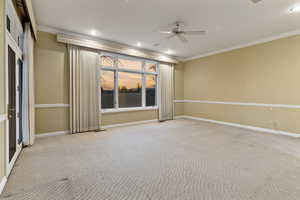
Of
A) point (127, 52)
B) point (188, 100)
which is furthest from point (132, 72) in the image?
point (188, 100)

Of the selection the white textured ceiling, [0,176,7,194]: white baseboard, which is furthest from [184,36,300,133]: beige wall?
[0,176,7,194]: white baseboard

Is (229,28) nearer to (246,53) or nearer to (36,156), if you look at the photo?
(246,53)

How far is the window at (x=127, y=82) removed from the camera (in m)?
5.14

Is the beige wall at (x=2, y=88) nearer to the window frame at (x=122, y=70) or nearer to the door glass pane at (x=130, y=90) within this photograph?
the window frame at (x=122, y=70)

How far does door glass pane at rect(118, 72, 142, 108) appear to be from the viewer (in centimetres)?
554

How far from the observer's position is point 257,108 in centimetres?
478

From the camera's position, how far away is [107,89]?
17.0ft

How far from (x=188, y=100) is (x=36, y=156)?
6055 millimetres

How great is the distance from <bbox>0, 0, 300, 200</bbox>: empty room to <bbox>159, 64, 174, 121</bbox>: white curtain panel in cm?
5

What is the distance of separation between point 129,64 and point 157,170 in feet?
14.1

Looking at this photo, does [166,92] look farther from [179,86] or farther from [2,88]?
[2,88]

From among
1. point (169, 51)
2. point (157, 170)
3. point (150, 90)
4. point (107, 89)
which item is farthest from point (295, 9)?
point (107, 89)

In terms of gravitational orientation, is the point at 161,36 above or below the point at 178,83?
above

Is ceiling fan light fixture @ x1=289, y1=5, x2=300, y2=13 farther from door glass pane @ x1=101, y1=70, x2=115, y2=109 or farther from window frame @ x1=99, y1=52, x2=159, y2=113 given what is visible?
door glass pane @ x1=101, y1=70, x2=115, y2=109
